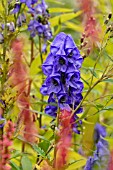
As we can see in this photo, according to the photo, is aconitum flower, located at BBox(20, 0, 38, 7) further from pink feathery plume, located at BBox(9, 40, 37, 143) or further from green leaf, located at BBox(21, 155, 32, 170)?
green leaf, located at BBox(21, 155, 32, 170)

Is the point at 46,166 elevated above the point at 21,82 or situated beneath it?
situated beneath

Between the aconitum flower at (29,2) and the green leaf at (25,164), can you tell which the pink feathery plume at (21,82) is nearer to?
the green leaf at (25,164)

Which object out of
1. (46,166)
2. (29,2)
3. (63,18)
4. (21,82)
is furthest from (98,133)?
(21,82)

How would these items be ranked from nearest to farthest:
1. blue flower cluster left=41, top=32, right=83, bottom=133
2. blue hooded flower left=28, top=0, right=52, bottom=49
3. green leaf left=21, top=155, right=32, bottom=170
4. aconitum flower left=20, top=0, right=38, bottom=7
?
blue flower cluster left=41, top=32, right=83, bottom=133
green leaf left=21, top=155, right=32, bottom=170
aconitum flower left=20, top=0, right=38, bottom=7
blue hooded flower left=28, top=0, right=52, bottom=49

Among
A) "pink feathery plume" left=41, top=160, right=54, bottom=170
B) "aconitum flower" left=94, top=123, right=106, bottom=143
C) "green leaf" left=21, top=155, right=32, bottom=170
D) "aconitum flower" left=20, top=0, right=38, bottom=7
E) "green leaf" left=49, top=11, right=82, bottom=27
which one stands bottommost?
"aconitum flower" left=94, top=123, right=106, bottom=143

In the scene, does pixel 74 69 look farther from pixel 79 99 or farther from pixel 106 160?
pixel 106 160

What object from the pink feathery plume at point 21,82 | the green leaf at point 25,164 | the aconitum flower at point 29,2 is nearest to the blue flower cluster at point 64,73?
the pink feathery plume at point 21,82

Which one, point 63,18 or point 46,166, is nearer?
point 46,166

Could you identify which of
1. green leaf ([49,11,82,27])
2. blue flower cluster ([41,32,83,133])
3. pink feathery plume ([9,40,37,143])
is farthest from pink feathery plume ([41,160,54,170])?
green leaf ([49,11,82,27])

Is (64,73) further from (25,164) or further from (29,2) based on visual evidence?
(29,2)
